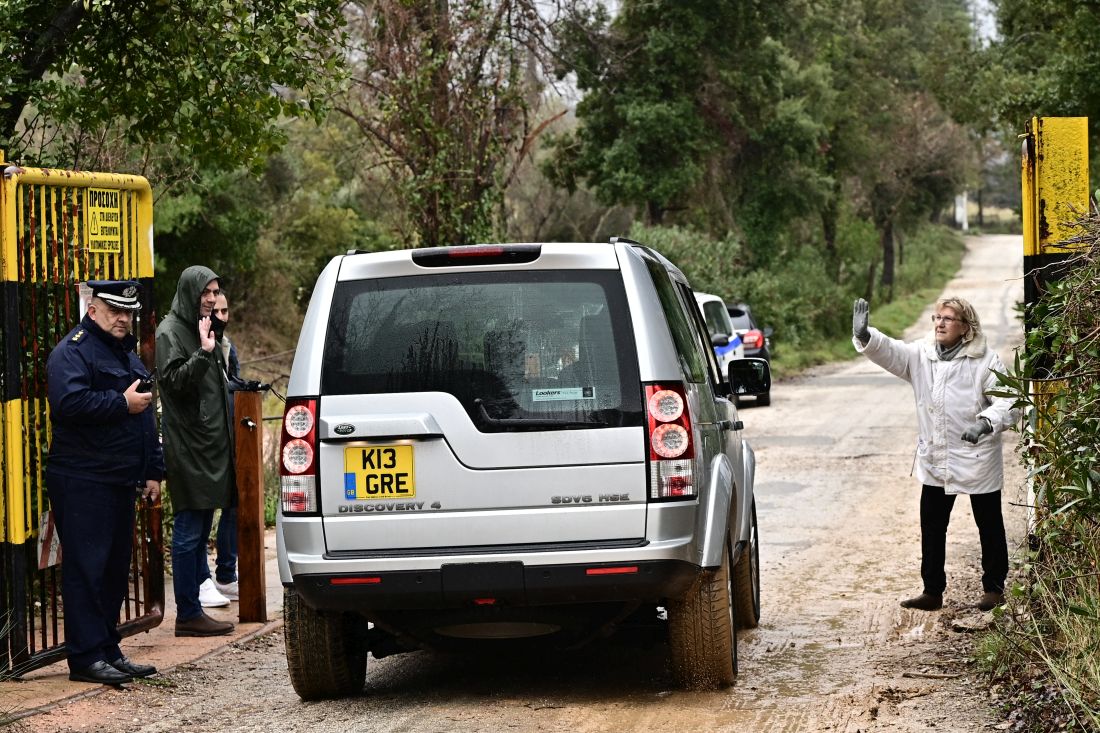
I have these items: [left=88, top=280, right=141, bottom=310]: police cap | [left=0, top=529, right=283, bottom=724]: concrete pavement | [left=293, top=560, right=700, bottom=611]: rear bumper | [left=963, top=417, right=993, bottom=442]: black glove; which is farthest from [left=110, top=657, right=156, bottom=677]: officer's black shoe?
[left=963, top=417, right=993, bottom=442]: black glove

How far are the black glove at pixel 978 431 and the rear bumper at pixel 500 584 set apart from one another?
2681 millimetres

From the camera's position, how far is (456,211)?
19.8 m

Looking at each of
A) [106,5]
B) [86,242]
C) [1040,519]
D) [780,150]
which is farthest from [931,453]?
[780,150]

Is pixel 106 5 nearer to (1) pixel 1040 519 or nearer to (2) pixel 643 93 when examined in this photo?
(1) pixel 1040 519

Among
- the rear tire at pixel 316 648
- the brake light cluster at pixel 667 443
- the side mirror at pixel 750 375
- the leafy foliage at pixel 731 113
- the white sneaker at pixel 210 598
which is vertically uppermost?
the leafy foliage at pixel 731 113

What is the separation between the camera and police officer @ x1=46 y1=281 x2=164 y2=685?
6.55m

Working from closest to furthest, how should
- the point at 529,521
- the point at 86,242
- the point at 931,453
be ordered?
the point at 529,521 → the point at 86,242 → the point at 931,453

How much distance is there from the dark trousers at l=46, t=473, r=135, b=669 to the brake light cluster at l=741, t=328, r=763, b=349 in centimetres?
1791

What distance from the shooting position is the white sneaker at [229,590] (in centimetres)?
898

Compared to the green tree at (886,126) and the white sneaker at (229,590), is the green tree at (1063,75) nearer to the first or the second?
the green tree at (886,126)

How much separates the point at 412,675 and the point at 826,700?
208 cm

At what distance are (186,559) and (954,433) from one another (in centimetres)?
440

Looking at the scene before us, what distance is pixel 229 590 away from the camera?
29.5 ft

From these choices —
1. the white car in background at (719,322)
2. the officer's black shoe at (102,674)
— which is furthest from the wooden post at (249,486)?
the white car in background at (719,322)
